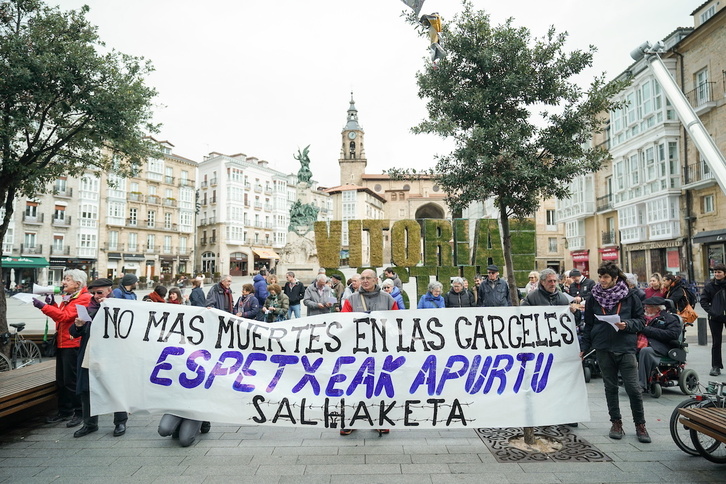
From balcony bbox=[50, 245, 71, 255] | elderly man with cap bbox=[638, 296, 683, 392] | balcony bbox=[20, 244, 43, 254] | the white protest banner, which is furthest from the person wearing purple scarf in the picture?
balcony bbox=[50, 245, 71, 255]

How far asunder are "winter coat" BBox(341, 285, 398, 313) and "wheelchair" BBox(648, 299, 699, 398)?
14.2ft

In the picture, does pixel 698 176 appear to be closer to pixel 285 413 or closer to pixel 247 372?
pixel 285 413

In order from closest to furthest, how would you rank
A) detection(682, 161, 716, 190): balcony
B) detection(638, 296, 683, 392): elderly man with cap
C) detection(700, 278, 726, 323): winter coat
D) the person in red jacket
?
1. the person in red jacket
2. detection(638, 296, 683, 392): elderly man with cap
3. detection(700, 278, 726, 323): winter coat
4. detection(682, 161, 716, 190): balcony

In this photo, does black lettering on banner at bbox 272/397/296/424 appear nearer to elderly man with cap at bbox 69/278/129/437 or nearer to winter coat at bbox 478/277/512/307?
elderly man with cap at bbox 69/278/129/437

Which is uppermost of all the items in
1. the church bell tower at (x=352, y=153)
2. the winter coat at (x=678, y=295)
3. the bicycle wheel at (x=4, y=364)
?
the church bell tower at (x=352, y=153)

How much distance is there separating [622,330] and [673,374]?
9.32 ft

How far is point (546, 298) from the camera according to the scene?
582cm

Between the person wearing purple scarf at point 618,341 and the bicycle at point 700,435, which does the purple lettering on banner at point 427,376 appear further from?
the bicycle at point 700,435

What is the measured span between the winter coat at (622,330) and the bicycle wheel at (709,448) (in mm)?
999

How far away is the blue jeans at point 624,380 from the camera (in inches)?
196

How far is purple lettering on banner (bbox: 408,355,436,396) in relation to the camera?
4.84 meters

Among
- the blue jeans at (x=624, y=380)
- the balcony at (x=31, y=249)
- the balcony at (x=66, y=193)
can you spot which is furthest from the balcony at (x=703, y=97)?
the balcony at (x=31, y=249)

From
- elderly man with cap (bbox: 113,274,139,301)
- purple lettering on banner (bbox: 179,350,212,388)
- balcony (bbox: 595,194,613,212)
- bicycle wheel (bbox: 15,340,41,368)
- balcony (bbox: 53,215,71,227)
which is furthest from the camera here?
balcony (bbox: 53,215,71,227)

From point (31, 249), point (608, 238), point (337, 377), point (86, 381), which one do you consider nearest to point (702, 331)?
point (337, 377)
